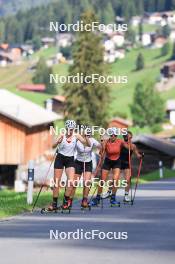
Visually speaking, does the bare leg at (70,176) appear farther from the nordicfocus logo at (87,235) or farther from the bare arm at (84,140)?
the nordicfocus logo at (87,235)

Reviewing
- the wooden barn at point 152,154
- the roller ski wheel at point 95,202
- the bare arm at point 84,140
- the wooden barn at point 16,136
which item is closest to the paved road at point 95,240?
the roller ski wheel at point 95,202

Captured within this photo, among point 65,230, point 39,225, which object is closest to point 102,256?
point 65,230

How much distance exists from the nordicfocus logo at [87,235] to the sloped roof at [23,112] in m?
49.3

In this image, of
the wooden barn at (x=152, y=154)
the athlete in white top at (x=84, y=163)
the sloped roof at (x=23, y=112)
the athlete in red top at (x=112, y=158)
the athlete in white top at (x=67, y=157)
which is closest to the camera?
the athlete in white top at (x=67, y=157)

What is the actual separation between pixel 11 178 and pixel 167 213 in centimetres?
4999

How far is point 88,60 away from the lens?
100000mm

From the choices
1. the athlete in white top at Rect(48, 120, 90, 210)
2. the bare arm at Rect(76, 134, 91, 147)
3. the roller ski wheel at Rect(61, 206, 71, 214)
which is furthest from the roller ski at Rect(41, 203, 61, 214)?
the bare arm at Rect(76, 134, 91, 147)

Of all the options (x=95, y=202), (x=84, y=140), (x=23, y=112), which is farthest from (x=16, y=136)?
(x=84, y=140)

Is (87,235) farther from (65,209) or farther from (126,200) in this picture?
(126,200)

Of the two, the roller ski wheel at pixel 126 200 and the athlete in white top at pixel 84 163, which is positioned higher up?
the athlete in white top at pixel 84 163

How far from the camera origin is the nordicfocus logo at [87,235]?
13570 mm

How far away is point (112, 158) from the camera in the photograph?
2133 cm

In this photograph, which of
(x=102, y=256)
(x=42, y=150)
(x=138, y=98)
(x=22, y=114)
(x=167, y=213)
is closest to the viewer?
(x=102, y=256)

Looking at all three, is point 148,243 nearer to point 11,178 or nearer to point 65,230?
point 65,230
